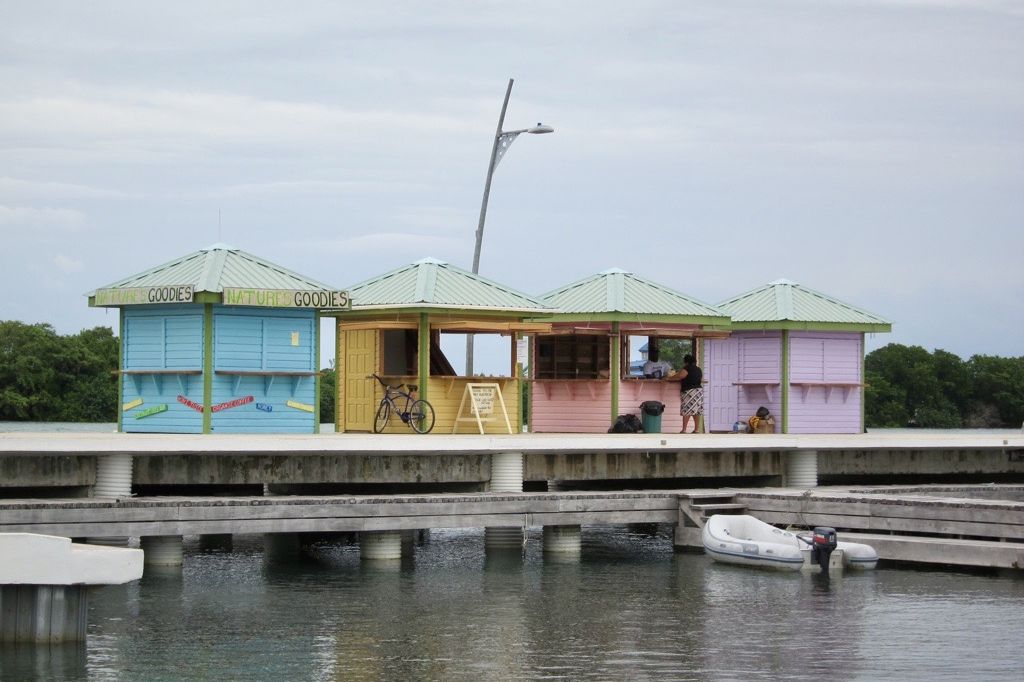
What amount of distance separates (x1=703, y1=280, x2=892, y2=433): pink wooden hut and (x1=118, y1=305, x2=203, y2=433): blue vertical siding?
12871 millimetres

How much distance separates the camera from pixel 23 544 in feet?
54.3

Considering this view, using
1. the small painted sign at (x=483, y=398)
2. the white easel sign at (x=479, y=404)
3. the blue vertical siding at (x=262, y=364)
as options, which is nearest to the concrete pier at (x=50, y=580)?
the blue vertical siding at (x=262, y=364)

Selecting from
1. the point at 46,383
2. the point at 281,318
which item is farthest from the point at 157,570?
the point at 46,383

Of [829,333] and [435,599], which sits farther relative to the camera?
[829,333]

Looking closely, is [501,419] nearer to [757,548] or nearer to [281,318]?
[281,318]

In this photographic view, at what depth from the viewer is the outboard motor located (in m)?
24.9

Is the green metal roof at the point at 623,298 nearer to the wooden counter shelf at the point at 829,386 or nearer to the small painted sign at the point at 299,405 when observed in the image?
the wooden counter shelf at the point at 829,386

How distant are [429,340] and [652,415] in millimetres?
5400

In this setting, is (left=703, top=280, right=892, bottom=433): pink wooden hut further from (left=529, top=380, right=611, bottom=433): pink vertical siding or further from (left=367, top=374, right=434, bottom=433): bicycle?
(left=367, top=374, right=434, bottom=433): bicycle

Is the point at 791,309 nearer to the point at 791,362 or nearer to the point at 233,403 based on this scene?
the point at 791,362

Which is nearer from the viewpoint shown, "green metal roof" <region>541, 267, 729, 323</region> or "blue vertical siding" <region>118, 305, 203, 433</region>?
"blue vertical siding" <region>118, 305, 203, 433</region>

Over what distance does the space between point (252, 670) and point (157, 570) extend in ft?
25.0

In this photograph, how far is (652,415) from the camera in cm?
3331

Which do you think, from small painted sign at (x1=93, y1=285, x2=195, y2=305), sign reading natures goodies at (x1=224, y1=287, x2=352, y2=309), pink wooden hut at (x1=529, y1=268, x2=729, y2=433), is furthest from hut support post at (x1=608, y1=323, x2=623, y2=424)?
A: small painted sign at (x1=93, y1=285, x2=195, y2=305)
